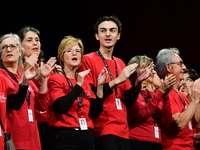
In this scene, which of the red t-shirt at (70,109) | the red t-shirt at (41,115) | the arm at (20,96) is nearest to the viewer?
the arm at (20,96)

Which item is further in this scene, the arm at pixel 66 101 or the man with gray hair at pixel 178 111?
the man with gray hair at pixel 178 111

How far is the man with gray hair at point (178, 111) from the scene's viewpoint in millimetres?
4387

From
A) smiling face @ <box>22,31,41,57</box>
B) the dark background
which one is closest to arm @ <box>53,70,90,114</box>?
smiling face @ <box>22,31,41,57</box>

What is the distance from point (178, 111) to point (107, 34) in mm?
1230

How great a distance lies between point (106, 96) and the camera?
3.67 m

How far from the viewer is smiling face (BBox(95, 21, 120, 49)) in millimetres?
Answer: 4047

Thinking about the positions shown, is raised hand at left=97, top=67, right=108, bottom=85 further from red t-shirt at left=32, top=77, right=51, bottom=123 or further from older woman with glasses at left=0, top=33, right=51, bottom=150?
red t-shirt at left=32, top=77, right=51, bottom=123

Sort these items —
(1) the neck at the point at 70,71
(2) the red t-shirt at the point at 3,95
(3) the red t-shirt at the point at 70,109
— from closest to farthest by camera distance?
(2) the red t-shirt at the point at 3,95, (3) the red t-shirt at the point at 70,109, (1) the neck at the point at 70,71

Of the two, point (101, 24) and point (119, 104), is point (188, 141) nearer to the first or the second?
point (119, 104)

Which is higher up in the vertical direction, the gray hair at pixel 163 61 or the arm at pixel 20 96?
the gray hair at pixel 163 61

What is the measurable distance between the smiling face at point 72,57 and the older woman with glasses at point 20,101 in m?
0.19

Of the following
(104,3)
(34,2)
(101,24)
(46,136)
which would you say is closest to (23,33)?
(101,24)

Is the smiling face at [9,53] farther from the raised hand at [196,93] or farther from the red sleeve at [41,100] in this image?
the raised hand at [196,93]

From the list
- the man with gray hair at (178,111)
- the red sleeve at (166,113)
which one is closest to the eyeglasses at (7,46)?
the red sleeve at (166,113)
